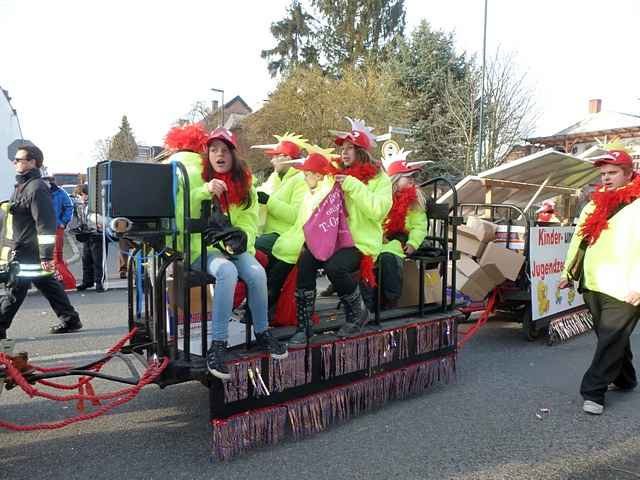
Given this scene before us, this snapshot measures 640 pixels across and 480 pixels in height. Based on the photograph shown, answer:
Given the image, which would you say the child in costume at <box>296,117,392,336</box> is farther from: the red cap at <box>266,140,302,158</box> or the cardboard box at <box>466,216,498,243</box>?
the cardboard box at <box>466,216,498,243</box>

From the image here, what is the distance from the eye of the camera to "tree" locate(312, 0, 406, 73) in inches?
1144

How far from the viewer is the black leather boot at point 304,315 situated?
3.50m

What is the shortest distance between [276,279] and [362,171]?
107 cm

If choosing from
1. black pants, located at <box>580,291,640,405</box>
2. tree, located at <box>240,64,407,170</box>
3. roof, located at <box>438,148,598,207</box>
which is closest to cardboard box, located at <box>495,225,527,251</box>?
roof, located at <box>438,148,598,207</box>

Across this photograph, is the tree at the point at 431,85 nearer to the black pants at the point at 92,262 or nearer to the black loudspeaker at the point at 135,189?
the black pants at the point at 92,262

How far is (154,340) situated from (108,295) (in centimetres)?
568

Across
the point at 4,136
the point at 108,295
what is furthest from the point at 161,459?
the point at 4,136

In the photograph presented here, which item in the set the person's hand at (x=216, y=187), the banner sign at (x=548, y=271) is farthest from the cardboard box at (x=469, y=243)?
the person's hand at (x=216, y=187)

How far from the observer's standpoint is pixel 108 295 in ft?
27.8

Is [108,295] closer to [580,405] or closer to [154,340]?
[154,340]

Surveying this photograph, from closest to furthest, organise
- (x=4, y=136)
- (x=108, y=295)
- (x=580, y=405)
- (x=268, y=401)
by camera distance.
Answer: (x=268, y=401) < (x=580, y=405) < (x=108, y=295) < (x=4, y=136)

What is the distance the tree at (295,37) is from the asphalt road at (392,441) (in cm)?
2781

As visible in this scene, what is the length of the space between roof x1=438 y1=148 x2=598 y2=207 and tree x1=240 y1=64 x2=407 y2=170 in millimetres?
10373

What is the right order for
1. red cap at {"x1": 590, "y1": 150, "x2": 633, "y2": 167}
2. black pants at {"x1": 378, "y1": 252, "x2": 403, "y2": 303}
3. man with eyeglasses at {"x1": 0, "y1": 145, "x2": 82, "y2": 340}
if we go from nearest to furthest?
red cap at {"x1": 590, "y1": 150, "x2": 633, "y2": 167}
black pants at {"x1": 378, "y1": 252, "x2": 403, "y2": 303}
man with eyeglasses at {"x1": 0, "y1": 145, "x2": 82, "y2": 340}
